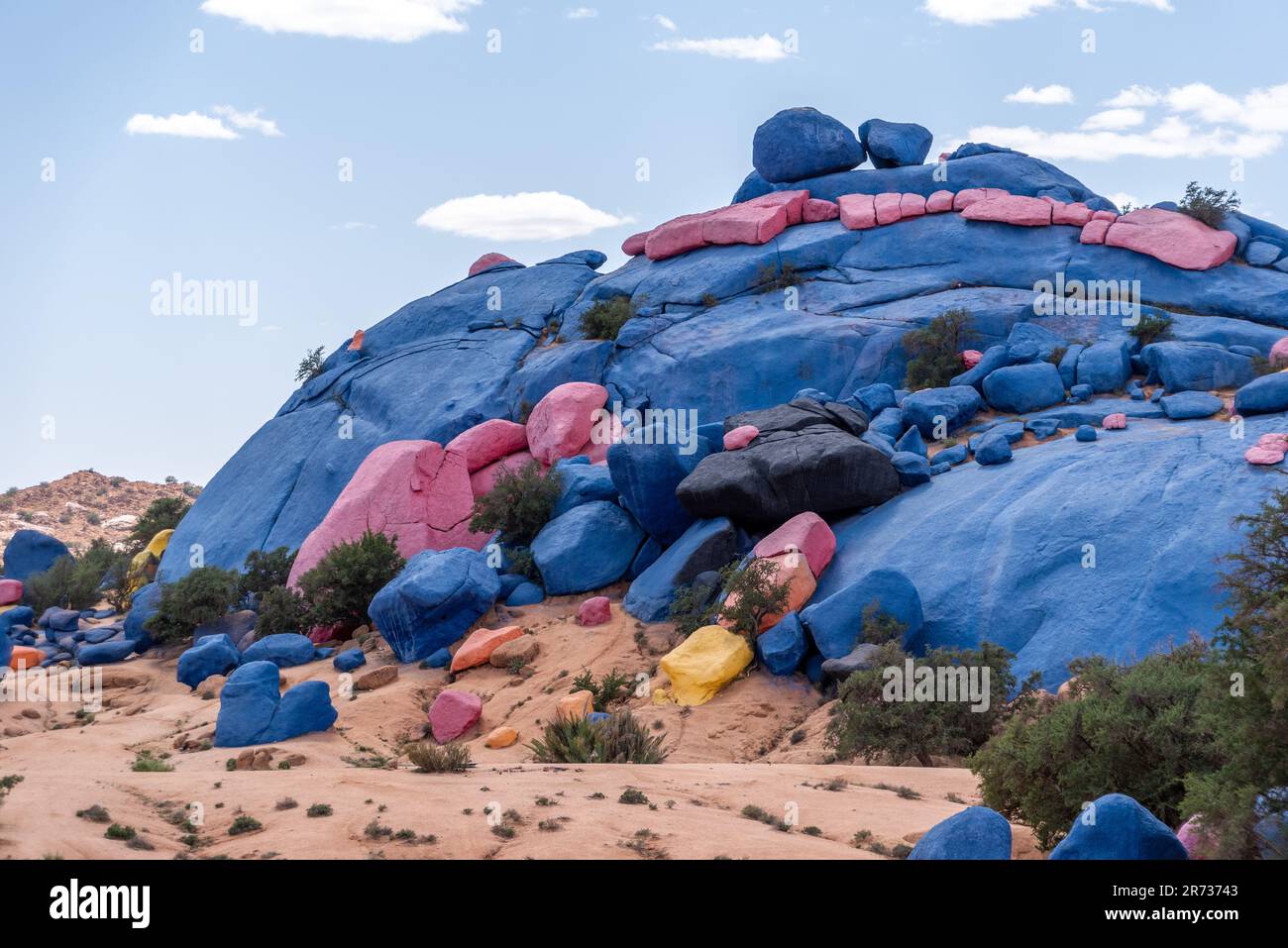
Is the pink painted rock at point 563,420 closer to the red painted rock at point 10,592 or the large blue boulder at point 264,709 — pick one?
the large blue boulder at point 264,709

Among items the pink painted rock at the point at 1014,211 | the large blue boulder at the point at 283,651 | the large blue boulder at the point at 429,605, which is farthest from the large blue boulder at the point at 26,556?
the pink painted rock at the point at 1014,211

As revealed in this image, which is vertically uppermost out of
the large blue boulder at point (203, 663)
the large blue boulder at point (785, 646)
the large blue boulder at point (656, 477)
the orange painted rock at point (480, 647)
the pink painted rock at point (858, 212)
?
the pink painted rock at point (858, 212)

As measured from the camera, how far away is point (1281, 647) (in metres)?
5.87

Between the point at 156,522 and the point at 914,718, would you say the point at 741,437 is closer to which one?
the point at 914,718

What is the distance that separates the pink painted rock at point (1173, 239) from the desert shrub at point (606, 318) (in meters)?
12.2

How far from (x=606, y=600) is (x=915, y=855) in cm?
1329

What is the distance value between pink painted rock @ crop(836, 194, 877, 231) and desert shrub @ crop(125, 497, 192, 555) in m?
21.8

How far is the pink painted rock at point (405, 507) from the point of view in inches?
967

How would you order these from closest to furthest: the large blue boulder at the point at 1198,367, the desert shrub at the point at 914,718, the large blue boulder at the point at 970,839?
the large blue boulder at the point at 970,839
the desert shrub at the point at 914,718
the large blue boulder at the point at 1198,367

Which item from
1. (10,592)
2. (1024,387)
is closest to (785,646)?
(1024,387)

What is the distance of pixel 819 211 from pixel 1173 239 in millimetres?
9226

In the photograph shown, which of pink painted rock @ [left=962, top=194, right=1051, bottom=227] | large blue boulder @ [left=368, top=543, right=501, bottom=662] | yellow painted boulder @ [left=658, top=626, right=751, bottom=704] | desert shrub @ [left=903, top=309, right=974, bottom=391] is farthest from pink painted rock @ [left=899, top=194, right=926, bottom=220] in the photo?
yellow painted boulder @ [left=658, top=626, right=751, bottom=704]

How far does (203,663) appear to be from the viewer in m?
20.1
